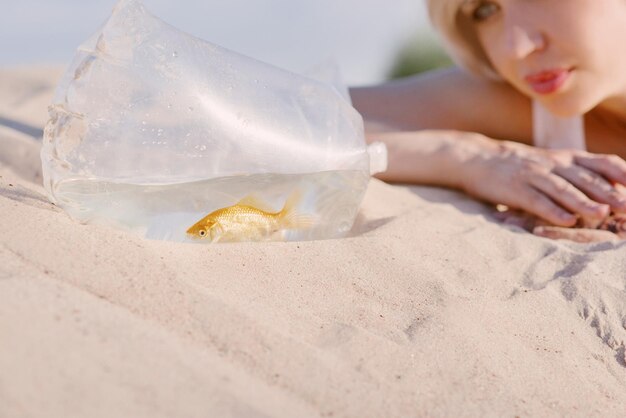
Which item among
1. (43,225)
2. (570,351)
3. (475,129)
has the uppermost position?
(43,225)

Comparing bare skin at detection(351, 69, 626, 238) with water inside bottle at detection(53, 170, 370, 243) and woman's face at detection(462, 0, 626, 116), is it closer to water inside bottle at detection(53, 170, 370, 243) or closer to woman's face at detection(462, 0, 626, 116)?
woman's face at detection(462, 0, 626, 116)

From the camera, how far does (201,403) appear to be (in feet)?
3.62

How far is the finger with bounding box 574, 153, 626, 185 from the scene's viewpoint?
2.60m

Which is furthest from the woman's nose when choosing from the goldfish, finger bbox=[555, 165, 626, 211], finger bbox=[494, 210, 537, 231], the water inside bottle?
the goldfish

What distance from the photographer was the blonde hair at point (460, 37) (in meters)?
3.30

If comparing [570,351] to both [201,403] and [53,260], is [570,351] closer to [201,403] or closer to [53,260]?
[201,403]

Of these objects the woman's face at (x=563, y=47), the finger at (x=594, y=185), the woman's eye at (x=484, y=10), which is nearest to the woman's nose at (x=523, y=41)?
the woman's face at (x=563, y=47)

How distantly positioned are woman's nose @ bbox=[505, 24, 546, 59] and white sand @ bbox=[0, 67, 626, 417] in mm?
953

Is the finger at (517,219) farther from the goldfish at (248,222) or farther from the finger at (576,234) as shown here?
the goldfish at (248,222)

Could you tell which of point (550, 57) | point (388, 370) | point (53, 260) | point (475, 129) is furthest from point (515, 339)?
point (475, 129)

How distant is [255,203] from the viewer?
1.86 metres

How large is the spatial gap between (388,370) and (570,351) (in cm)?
49

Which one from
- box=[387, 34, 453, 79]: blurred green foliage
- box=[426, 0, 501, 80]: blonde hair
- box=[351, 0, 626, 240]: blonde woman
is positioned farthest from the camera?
box=[387, 34, 453, 79]: blurred green foliage

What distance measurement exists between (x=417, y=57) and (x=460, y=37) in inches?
358
